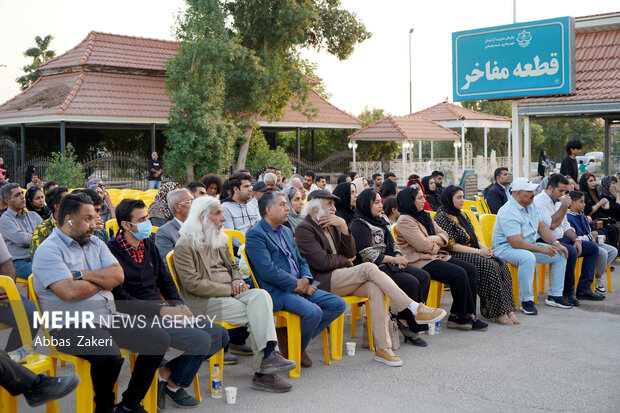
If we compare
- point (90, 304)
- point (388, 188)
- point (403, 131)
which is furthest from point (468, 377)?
point (403, 131)

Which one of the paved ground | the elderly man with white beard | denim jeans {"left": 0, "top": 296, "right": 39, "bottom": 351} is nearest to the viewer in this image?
denim jeans {"left": 0, "top": 296, "right": 39, "bottom": 351}

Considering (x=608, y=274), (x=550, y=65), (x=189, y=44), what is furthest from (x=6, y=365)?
(x=189, y=44)

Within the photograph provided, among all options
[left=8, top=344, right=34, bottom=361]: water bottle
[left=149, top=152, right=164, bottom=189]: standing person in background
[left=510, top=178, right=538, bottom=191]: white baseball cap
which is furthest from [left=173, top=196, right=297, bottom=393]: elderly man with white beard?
[left=149, top=152, right=164, bottom=189]: standing person in background

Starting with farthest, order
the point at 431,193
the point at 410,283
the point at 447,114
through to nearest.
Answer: the point at 447,114
the point at 431,193
the point at 410,283

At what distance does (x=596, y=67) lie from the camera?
16.0 metres

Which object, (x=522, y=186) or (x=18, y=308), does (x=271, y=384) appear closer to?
(x=18, y=308)

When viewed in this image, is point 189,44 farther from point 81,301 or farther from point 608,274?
point 81,301

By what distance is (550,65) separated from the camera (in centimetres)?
1525

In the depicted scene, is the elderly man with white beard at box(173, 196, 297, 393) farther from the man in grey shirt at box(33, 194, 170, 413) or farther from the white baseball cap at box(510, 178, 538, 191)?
the white baseball cap at box(510, 178, 538, 191)

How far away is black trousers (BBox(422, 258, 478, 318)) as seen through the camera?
6.41 metres

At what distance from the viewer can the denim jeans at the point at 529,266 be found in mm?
7125

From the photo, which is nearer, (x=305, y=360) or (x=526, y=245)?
(x=305, y=360)

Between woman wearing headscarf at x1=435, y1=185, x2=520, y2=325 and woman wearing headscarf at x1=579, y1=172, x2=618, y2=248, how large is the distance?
3870 millimetres

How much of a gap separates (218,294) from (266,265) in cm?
45
